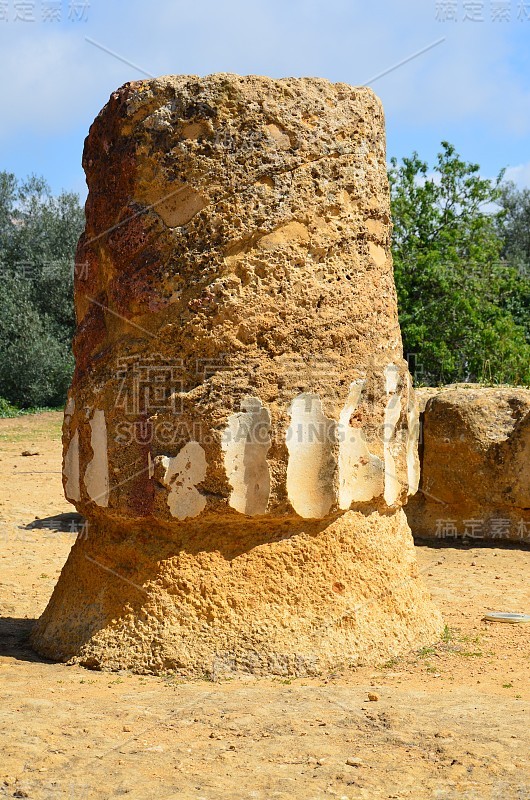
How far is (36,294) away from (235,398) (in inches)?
716

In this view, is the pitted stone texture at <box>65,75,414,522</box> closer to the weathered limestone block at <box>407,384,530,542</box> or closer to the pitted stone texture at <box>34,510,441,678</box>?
the pitted stone texture at <box>34,510,441,678</box>

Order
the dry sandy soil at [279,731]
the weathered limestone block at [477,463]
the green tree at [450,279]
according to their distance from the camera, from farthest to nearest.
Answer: the green tree at [450,279] → the weathered limestone block at [477,463] → the dry sandy soil at [279,731]

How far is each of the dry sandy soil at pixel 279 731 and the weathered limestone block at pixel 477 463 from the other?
10.3 feet

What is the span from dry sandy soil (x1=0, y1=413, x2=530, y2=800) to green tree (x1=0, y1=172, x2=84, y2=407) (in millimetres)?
15855

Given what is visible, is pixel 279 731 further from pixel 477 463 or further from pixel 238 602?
pixel 477 463

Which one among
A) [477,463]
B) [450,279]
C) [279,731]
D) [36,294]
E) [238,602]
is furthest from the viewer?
[36,294]

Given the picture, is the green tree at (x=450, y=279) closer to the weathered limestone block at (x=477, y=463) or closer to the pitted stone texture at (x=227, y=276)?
the weathered limestone block at (x=477, y=463)

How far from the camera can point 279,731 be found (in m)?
3.03

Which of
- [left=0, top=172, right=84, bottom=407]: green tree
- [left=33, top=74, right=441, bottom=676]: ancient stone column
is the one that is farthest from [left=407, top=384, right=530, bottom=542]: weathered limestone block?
[left=0, top=172, right=84, bottom=407]: green tree

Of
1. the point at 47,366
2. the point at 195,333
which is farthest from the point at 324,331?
the point at 47,366

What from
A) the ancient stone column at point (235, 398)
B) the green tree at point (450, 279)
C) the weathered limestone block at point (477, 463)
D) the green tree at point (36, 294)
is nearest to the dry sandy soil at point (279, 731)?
the ancient stone column at point (235, 398)

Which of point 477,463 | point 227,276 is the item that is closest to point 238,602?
point 227,276

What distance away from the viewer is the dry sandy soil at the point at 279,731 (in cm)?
263

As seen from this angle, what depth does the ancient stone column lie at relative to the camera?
3713 millimetres
